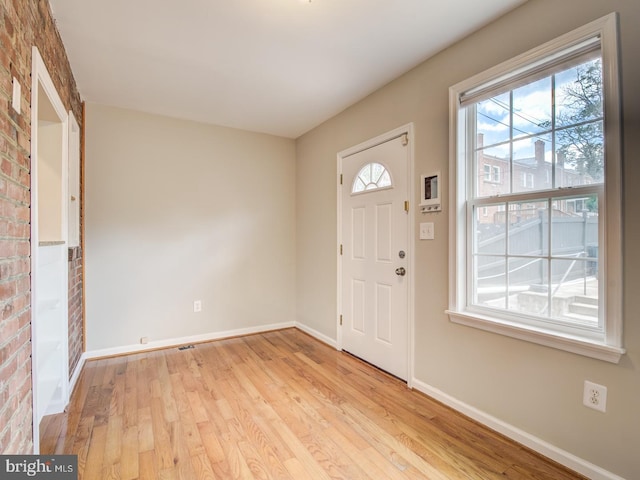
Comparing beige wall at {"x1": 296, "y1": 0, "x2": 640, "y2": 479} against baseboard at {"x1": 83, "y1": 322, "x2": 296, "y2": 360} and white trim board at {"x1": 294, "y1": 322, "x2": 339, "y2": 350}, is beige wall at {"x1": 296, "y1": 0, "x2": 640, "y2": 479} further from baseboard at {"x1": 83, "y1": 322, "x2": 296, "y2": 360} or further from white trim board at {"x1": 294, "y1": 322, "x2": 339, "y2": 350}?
baseboard at {"x1": 83, "y1": 322, "x2": 296, "y2": 360}

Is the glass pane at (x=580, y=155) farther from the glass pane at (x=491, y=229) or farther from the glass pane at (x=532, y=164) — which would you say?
the glass pane at (x=491, y=229)

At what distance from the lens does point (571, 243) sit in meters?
1.65

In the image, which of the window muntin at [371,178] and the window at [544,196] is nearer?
the window at [544,196]

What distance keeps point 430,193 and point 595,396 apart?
1.45 metres

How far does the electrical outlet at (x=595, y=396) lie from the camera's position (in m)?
1.49

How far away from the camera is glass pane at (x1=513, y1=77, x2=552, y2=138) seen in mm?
1751

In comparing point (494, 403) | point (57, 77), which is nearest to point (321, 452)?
point (494, 403)

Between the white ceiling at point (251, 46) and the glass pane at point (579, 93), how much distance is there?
53cm

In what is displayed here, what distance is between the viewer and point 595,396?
59.5 inches

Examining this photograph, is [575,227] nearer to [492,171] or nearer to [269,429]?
[492,171]

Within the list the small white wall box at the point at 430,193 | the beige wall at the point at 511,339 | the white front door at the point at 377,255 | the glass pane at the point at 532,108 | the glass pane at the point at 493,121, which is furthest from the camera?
the white front door at the point at 377,255

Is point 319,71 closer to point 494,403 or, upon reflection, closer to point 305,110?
point 305,110

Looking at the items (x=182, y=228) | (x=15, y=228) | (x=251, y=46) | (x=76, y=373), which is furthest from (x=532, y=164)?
(x=76, y=373)

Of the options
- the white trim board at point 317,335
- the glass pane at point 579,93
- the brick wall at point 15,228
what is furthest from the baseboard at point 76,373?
the glass pane at point 579,93
